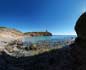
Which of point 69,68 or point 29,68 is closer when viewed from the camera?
point 69,68

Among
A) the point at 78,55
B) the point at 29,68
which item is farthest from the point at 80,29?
the point at 29,68

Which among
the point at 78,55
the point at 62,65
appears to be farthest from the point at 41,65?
the point at 78,55

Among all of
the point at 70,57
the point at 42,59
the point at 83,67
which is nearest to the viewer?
the point at 83,67

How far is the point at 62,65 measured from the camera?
1447 cm

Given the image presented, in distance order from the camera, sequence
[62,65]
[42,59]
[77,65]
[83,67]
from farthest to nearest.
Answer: [42,59], [62,65], [77,65], [83,67]

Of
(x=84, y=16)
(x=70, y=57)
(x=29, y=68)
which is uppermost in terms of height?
(x=84, y=16)

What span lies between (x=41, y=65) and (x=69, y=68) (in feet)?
10.4

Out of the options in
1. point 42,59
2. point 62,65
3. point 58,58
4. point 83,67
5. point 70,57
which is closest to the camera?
point 83,67

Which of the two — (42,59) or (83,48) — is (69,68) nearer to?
(83,48)

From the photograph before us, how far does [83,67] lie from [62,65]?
2.23 meters

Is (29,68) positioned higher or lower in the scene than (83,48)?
lower

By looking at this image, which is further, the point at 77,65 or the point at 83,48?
the point at 83,48

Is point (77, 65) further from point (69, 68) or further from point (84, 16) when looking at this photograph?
point (84, 16)

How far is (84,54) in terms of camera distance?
1429 cm
